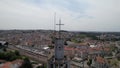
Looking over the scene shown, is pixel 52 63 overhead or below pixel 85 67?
overhead

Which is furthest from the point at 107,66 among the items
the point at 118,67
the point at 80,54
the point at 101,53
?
the point at 101,53

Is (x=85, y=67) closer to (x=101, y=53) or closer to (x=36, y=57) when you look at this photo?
(x=36, y=57)

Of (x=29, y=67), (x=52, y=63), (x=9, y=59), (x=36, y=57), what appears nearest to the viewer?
(x=52, y=63)

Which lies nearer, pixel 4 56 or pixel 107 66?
pixel 107 66

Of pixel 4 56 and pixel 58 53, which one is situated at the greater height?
pixel 58 53

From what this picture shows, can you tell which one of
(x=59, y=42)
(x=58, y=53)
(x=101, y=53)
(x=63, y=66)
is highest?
(x=59, y=42)

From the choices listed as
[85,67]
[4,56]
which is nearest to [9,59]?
[4,56]

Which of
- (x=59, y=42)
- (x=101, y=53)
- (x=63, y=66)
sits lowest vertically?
(x=101, y=53)

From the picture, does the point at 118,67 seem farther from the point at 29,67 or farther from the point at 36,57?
the point at 36,57

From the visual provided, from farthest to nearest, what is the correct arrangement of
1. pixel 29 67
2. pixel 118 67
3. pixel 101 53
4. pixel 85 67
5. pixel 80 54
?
1. pixel 101 53
2. pixel 80 54
3. pixel 85 67
4. pixel 118 67
5. pixel 29 67
